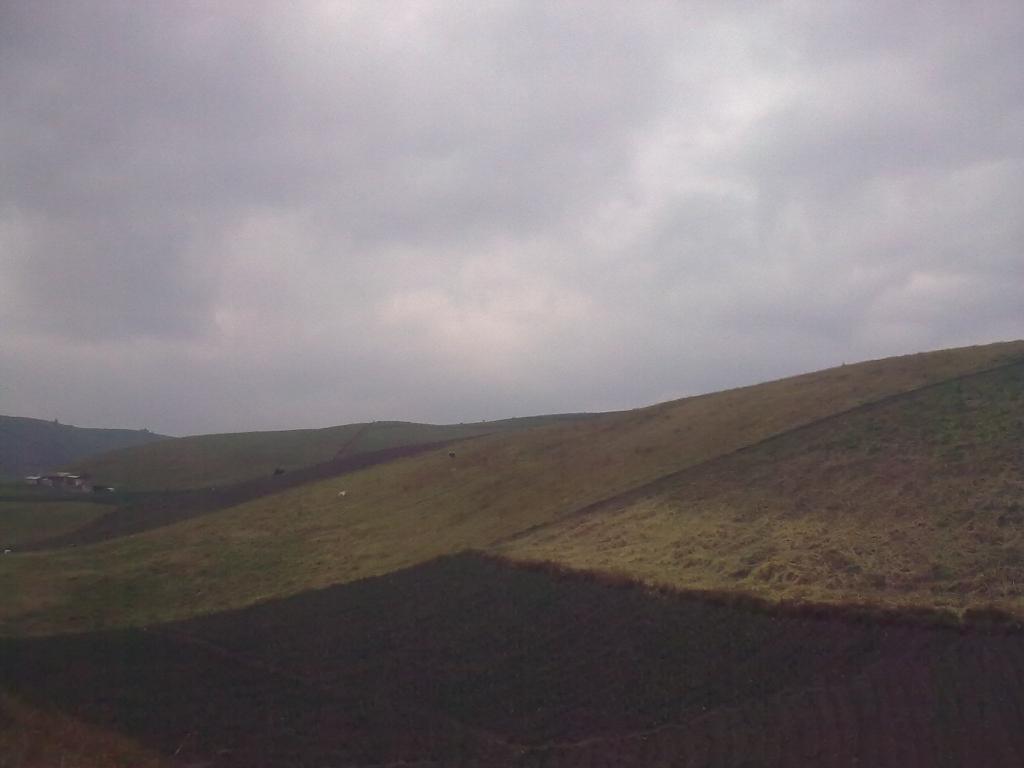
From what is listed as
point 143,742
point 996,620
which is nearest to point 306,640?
point 143,742

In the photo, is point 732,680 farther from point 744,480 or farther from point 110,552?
point 110,552

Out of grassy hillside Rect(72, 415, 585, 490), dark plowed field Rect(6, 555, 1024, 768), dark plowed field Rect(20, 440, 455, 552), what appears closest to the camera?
dark plowed field Rect(6, 555, 1024, 768)

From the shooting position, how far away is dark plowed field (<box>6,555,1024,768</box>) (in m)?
14.4

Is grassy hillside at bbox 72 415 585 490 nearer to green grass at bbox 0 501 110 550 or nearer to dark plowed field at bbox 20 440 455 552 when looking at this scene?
dark plowed field at bbox 20 440 455 552

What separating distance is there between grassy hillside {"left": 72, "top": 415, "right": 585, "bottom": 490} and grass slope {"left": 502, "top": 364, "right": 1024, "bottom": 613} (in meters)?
46.8

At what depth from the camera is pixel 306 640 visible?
78.9 feet

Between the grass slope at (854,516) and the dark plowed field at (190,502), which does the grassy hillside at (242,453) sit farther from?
the grass slope at (854,516)

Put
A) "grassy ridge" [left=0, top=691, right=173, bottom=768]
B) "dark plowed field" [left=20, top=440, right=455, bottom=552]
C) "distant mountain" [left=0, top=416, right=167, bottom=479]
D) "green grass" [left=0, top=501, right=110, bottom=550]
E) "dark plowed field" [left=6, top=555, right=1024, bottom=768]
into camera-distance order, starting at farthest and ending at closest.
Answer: "distant mountain" [left=0, top=416, right=167, bottom=479] < "green grass" [left=0, top=501, right=110, bottom=550] < "dark plowed field" [left=20, top=440, right=455, bottom=552] < "grassy ridge" [left=0, top=691, right=173, bottom=768] < "dark plowed field" [left=6, top=555, right=1024, bottom=768]

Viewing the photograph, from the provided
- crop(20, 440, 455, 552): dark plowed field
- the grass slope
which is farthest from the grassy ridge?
crop(20, 440, 455, 552): dark plowed field

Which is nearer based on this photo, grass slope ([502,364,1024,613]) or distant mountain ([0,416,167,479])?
grass slope ([502,364,1024,613])

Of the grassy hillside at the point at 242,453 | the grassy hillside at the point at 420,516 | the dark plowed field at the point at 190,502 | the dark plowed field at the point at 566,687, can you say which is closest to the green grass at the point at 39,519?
the dark plowed field at the point at 190,502

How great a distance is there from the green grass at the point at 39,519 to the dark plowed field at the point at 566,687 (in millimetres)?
27280

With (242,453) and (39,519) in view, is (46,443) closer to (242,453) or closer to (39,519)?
(242,453)

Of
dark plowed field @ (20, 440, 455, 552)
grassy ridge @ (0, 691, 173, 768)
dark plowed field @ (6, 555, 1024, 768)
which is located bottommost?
grassy ridge @ (0, 691, 173, 768)
